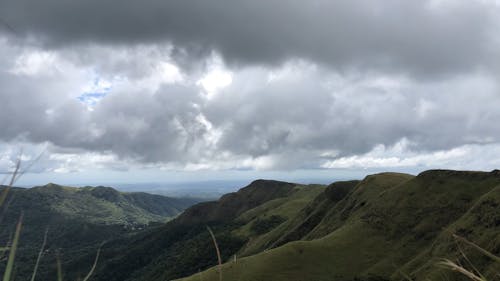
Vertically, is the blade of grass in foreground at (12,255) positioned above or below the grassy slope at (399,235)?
above

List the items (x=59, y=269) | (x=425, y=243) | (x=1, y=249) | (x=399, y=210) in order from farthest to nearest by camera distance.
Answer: (x=399, y=210), (x=425, y=243), (x=1, y=249), (x=59, y=269)

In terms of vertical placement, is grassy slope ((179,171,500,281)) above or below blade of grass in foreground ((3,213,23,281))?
below

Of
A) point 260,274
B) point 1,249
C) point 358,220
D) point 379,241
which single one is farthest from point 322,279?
point 1,249

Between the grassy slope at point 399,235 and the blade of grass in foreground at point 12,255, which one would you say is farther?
the grassy slope at point 399,235

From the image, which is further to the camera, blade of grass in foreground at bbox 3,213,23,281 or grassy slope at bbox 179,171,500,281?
grassy slope at bbox 179,171,500,281

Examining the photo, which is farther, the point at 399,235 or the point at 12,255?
the point at 399,235

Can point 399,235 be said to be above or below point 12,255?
below

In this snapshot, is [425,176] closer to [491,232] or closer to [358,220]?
[358,220]

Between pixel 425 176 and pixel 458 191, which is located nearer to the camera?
pixel 458 191
